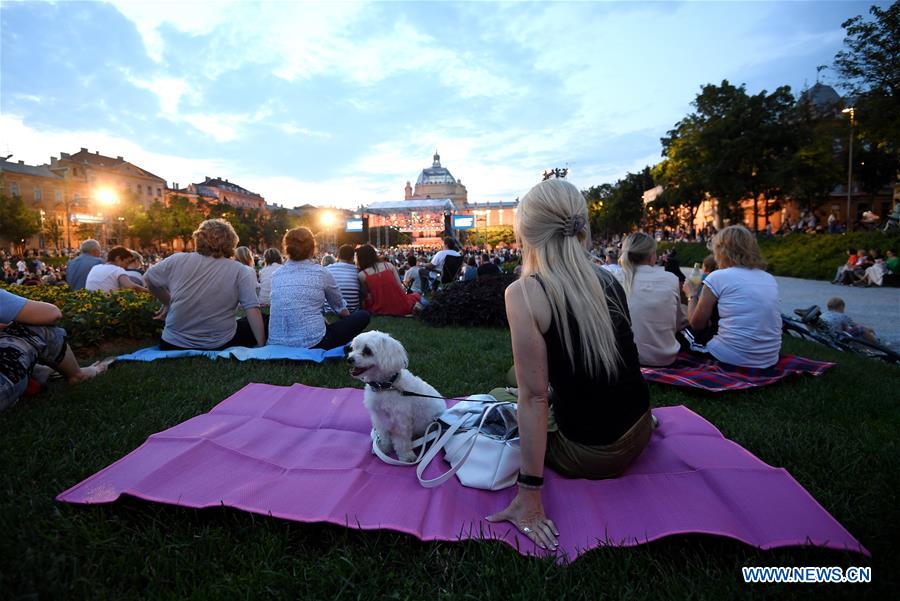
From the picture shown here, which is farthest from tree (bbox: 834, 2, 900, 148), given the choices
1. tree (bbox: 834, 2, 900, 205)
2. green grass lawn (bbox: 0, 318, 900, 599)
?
green grass lawn (bbox: 0, 318, 900, 599)

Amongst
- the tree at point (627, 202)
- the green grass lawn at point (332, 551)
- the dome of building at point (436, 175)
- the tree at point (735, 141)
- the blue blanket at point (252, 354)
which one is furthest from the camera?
the dome of building at point (436, 175)

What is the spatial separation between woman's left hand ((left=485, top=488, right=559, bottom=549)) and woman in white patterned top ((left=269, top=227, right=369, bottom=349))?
3.58 meters

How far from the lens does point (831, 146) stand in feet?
88.9

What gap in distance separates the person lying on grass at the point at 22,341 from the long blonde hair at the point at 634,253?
4767 millimetres

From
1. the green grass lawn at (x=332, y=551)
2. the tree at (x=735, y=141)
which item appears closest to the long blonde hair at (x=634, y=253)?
the green grass lawn at (x=332, y=551)

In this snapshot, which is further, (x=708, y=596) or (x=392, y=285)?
(x=392, y=285)

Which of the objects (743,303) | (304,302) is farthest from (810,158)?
(304,302)

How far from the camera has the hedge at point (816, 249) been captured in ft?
56.4

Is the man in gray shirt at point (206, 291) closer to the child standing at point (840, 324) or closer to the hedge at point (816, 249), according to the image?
the child standing at point (840, 324)

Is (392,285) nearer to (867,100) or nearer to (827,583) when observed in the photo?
(827,583)

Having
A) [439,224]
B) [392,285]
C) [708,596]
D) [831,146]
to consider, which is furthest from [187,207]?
[708,596]

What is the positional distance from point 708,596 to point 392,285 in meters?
7.78

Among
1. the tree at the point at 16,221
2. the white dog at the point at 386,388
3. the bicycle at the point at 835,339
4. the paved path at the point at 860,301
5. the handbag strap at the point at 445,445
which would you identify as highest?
the tree at the point at 16,221

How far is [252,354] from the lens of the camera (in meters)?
4.84
